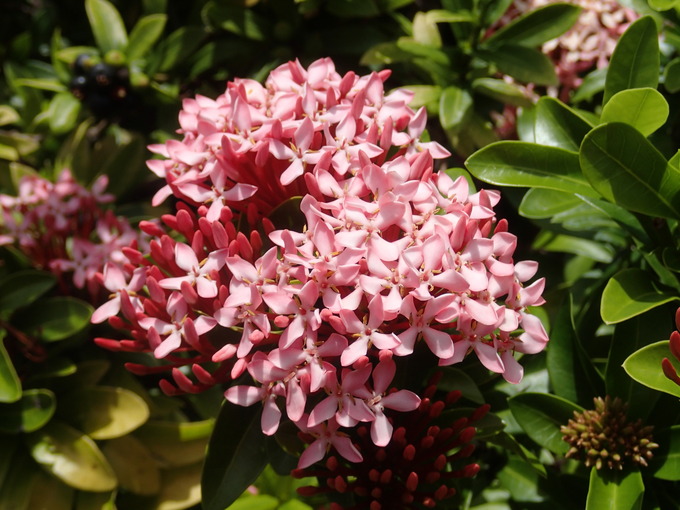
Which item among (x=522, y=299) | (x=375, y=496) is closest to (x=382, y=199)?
(x=522, y=299)

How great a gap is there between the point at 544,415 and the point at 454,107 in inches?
29.7

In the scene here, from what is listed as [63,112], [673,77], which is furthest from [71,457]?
[673,77]

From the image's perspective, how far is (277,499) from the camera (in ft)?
5.08

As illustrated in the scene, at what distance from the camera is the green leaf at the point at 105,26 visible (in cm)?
197

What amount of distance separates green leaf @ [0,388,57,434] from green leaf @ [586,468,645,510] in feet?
3.82

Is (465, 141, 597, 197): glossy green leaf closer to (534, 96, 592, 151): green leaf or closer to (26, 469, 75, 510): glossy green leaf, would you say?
(534, 96, 592, 151): green leaf

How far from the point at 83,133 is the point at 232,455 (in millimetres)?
1238

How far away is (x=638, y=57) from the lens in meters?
1.21

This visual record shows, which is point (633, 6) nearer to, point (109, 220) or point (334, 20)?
point (334, 20)

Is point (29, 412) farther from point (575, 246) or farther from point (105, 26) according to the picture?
point (575, 246)

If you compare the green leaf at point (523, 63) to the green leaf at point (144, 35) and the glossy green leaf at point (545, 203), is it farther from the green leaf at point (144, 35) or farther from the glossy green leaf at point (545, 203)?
the green leaf at point (144, 35)

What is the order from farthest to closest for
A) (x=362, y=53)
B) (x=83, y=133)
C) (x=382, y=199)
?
(x=83, y=133) < (x=362, y=53) < (x=382, y=199)

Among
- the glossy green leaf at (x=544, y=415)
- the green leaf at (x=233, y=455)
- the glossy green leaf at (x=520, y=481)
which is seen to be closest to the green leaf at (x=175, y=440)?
the green leaf at (x=233, y=455)

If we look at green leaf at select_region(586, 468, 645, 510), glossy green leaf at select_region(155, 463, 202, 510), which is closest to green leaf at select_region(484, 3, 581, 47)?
green leaf at select_region(586, 468, 645, 510)
